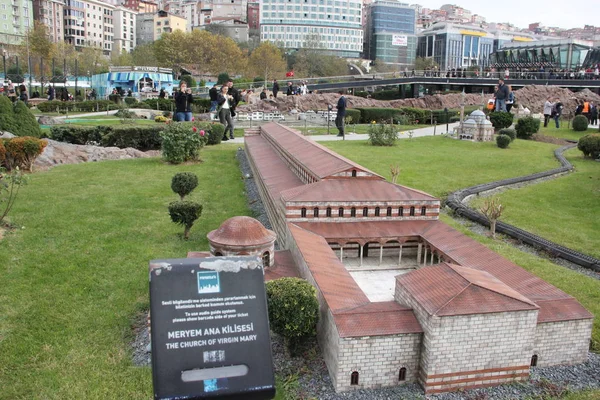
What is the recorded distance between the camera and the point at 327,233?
380 inches

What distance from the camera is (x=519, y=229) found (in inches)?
469

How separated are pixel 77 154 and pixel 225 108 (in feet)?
21.2

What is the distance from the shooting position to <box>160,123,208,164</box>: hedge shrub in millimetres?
17844

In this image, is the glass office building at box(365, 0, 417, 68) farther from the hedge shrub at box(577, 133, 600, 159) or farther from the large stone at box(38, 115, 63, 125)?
the hedge shrub at box(577, 133, 600, 159)

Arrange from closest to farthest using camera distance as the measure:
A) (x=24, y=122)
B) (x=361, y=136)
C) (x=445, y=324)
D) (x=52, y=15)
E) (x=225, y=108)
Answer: (x=445, y=324), (x=24, y=122), (x=225, y=108), (x=361, y=136), (x=52, y=15)

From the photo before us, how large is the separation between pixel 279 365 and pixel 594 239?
8.15m

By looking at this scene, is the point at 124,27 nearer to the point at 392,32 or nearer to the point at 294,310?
the point at 392,32

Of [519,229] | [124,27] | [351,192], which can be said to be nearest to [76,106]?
[351,192]

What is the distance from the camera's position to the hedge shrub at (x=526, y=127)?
1091 inches

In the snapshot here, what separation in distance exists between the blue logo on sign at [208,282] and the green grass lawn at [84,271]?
2106 mm

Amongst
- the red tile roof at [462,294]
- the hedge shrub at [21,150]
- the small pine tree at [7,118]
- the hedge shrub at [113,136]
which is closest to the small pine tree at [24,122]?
the small pine tree at [7,118]

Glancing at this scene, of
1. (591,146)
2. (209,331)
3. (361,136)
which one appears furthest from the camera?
(361,136)

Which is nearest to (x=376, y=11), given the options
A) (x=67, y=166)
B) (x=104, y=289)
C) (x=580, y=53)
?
(x=580, y=53)

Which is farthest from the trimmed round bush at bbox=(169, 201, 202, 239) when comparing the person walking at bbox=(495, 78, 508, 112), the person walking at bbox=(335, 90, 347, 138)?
the person walking at bbox=(495, 78, 508, 112)
